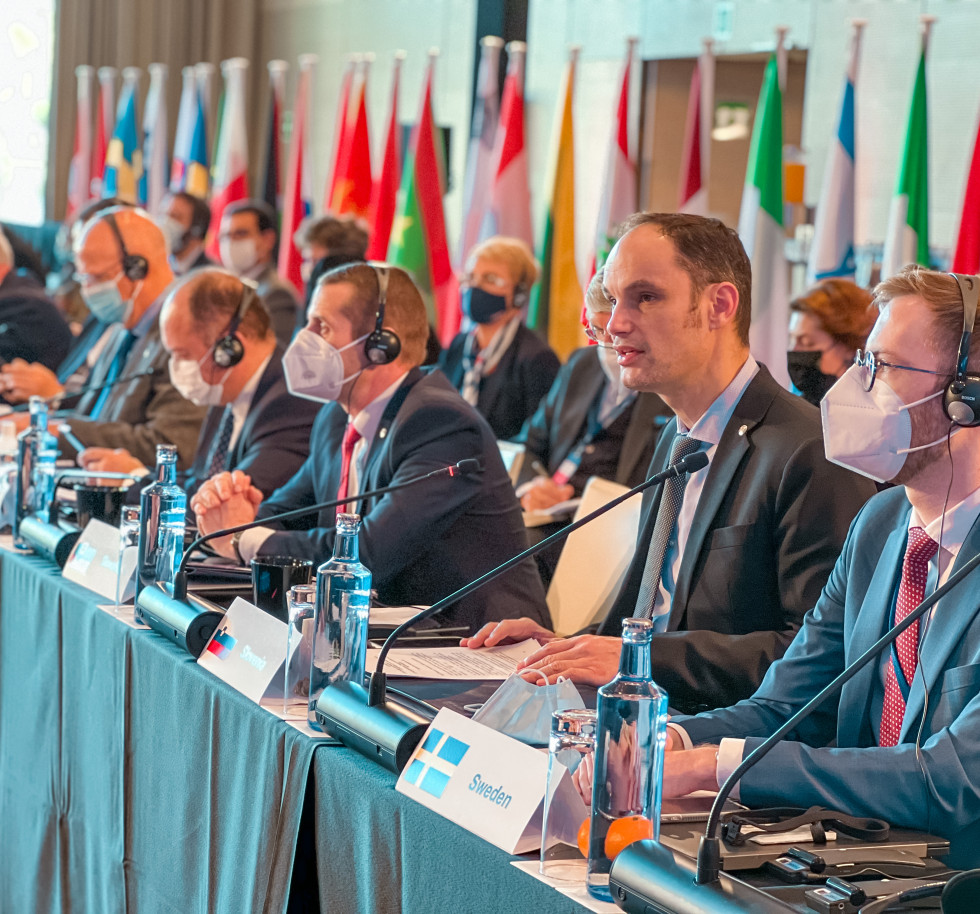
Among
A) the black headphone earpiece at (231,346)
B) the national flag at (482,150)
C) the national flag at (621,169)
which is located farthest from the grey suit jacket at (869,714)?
the national flag at (482,150)

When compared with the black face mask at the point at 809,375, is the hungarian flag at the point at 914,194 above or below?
above

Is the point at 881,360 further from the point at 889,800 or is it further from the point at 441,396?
the point at 441,396

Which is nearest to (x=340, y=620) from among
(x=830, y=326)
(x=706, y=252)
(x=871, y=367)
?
(x=871, y=367)

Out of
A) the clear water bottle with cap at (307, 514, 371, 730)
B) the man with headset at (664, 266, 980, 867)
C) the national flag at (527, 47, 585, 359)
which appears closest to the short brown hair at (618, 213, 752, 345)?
the man with headset at (664, 266, 980, 867)

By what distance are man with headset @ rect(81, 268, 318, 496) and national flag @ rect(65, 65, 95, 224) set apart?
7.05 metres

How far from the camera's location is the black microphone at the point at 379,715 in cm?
156

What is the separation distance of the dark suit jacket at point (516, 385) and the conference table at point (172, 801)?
274 centimetres

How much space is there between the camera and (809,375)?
155 inches

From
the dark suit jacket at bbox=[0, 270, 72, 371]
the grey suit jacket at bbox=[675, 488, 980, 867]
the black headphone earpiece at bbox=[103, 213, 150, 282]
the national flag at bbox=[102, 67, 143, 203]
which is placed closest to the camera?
the grey suit jacket at bbox=[675, 488, 980, 867]

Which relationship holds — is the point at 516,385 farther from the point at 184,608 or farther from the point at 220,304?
the point at 184,608

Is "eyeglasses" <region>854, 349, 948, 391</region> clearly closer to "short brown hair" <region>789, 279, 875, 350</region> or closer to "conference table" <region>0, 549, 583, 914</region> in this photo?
"conference table" <region>0, 549, 583, 914</region>

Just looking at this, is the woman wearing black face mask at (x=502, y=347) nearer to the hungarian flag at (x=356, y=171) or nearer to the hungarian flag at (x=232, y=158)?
the hungarian flag at (x=356, y=171)

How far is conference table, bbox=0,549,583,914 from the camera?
1501mm

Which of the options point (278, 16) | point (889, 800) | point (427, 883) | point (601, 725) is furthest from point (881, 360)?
point (278, 16)
